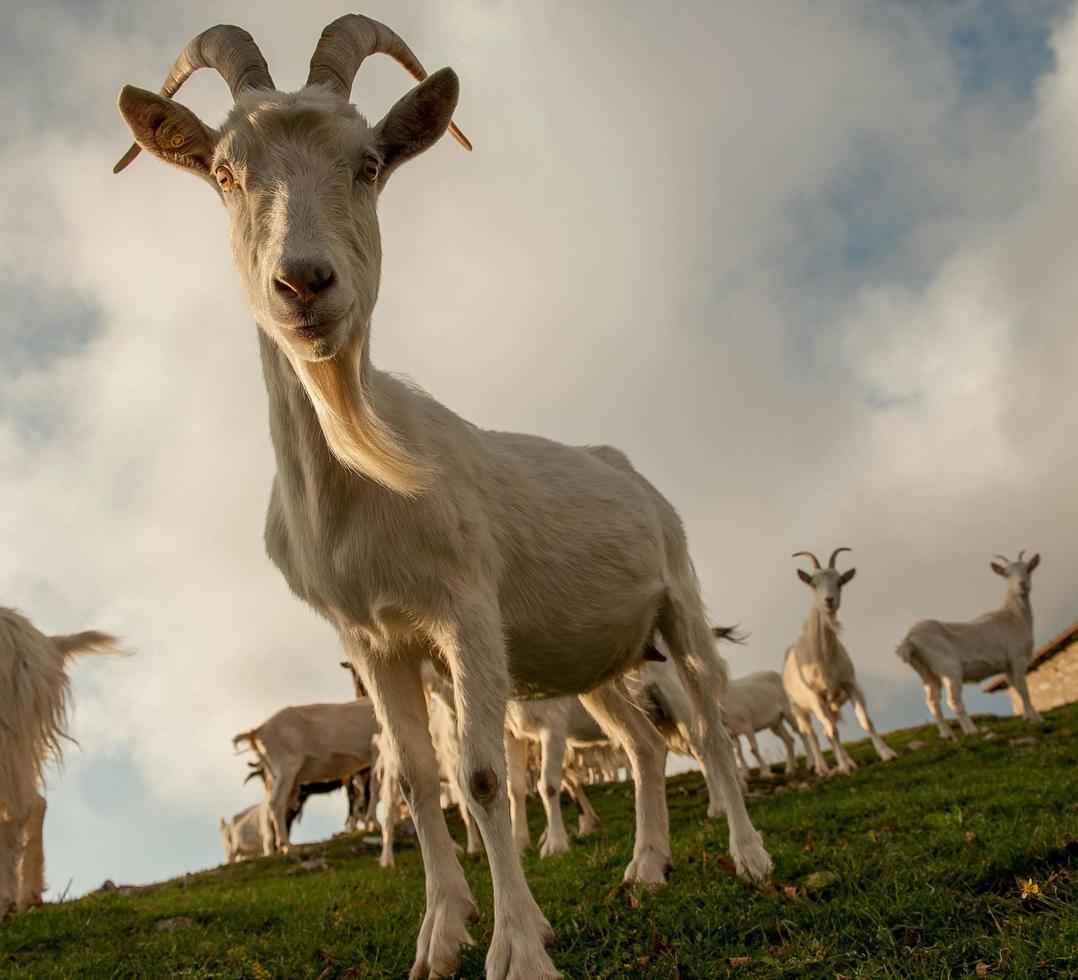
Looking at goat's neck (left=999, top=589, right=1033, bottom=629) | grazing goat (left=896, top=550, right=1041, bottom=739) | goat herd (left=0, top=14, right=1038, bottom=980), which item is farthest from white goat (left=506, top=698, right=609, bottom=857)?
goat's neck (left=999, top=589, right=1033, bottom=629)

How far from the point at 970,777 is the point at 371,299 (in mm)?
8767

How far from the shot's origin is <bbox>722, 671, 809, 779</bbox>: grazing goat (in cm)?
1658

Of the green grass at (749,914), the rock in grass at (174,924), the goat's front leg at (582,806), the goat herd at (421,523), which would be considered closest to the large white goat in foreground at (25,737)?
the green grass at (749,914)

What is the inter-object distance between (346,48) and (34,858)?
728 cm

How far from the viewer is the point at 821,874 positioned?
449 cm

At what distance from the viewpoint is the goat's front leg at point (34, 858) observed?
7988 millimetres

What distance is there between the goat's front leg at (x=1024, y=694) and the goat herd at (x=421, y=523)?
480 inches

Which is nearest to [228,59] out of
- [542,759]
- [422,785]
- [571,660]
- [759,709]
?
[571,660]

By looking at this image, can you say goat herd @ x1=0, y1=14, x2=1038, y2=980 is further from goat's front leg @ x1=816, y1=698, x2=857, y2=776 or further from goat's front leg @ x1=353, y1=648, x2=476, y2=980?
goat's front leg @ x1=816, y1=698, x2=857, y2=776

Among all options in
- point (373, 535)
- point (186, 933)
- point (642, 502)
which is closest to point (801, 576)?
point (642, 502)

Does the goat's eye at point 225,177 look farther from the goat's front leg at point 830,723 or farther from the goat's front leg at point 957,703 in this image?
the goat's front leg at point 957,703

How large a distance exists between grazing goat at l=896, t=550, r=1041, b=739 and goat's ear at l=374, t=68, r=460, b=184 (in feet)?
49.2

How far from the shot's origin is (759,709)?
679 inches

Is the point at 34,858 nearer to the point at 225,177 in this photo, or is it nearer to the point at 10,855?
the point at 10,855
